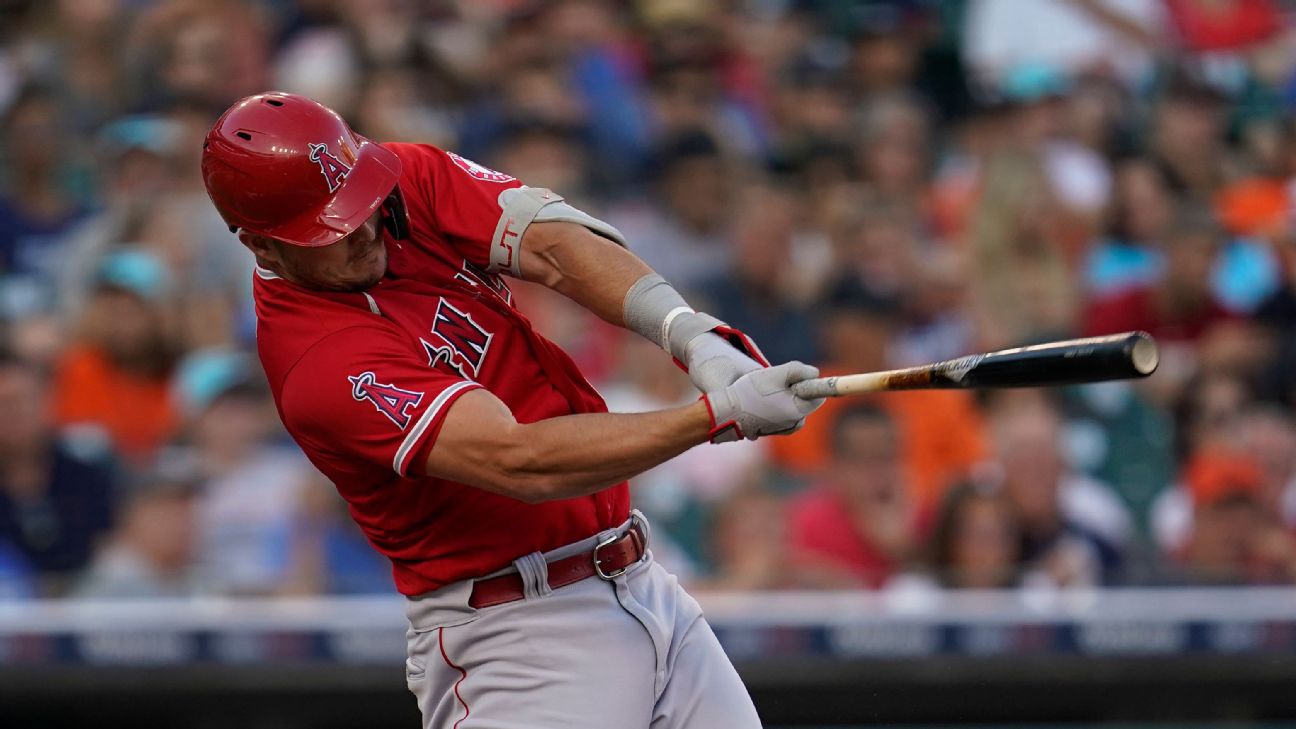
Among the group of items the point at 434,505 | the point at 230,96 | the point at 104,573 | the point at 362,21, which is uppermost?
the point at 434,505

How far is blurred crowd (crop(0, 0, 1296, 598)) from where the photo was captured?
561cm

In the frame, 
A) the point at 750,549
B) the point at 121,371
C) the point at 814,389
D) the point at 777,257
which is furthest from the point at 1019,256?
the point at 814,389

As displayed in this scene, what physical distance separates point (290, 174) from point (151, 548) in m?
2.75

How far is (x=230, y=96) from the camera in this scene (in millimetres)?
7312

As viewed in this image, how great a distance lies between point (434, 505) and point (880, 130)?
15.7 feet

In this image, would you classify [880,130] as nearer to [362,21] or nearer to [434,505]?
[362,21]

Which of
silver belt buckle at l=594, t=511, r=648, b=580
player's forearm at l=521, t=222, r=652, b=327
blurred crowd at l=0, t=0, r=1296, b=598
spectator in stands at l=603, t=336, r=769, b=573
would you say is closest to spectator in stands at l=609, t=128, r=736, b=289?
blurred crowd at l=0, t=0, r=1296, b=598

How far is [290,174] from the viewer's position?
121 inches

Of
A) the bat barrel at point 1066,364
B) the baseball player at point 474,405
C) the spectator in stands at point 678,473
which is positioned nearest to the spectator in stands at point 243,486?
the spectator in stands at point 678,473

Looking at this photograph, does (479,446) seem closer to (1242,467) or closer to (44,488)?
(44,488)

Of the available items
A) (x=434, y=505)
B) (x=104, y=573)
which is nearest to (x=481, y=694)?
(x=434, y=505)

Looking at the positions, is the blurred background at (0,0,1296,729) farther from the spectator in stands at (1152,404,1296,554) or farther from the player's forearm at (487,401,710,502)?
the player's forearm at (487,401,710,502)

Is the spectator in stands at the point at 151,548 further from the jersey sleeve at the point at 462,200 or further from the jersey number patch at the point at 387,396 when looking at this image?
the jersey number patch at the point at 387,396

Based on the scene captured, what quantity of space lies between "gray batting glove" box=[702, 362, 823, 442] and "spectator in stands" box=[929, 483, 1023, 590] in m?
2.77
